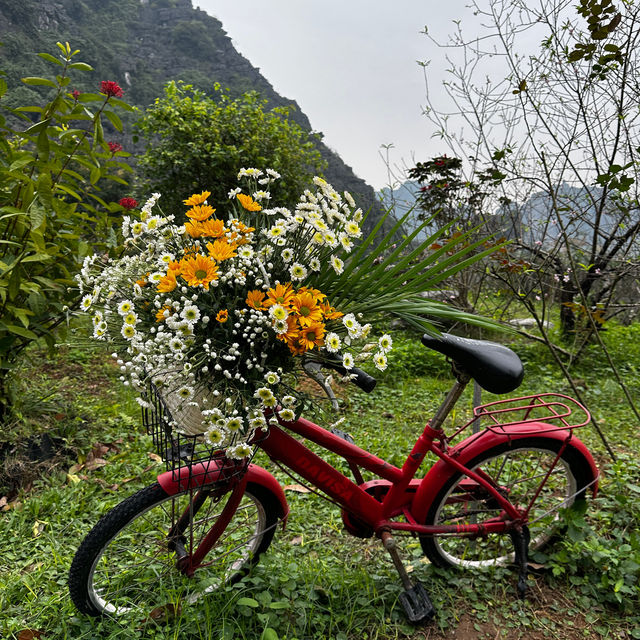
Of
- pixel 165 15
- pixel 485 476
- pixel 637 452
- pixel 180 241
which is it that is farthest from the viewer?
pixel 165 15

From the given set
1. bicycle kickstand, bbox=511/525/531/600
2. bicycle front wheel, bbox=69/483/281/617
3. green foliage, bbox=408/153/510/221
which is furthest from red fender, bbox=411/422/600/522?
green foliage, bbox=408/153/510/221

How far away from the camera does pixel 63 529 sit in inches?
84.3

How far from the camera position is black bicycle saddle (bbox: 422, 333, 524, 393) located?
5.07ft

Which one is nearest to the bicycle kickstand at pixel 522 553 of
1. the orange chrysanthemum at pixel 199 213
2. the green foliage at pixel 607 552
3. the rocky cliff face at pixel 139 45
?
the green foliage at pixel 607 552

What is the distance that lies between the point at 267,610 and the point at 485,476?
97 cm

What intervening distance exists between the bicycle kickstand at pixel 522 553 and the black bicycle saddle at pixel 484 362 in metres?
0.69

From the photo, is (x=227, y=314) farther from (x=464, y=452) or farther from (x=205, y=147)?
(x=205, y=147)

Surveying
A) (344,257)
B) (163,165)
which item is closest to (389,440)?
(344,257)

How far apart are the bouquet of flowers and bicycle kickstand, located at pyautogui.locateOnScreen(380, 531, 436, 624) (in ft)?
2.58

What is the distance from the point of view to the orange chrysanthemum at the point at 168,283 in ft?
3.63

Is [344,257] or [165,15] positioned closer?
[344,257]

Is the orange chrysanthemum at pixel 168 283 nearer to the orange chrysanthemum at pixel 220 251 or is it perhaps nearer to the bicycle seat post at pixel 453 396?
the orange chrysanthemum at pixel 220 251

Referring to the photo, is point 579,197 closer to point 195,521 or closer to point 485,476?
point 485,476

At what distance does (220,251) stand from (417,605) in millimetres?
1457
